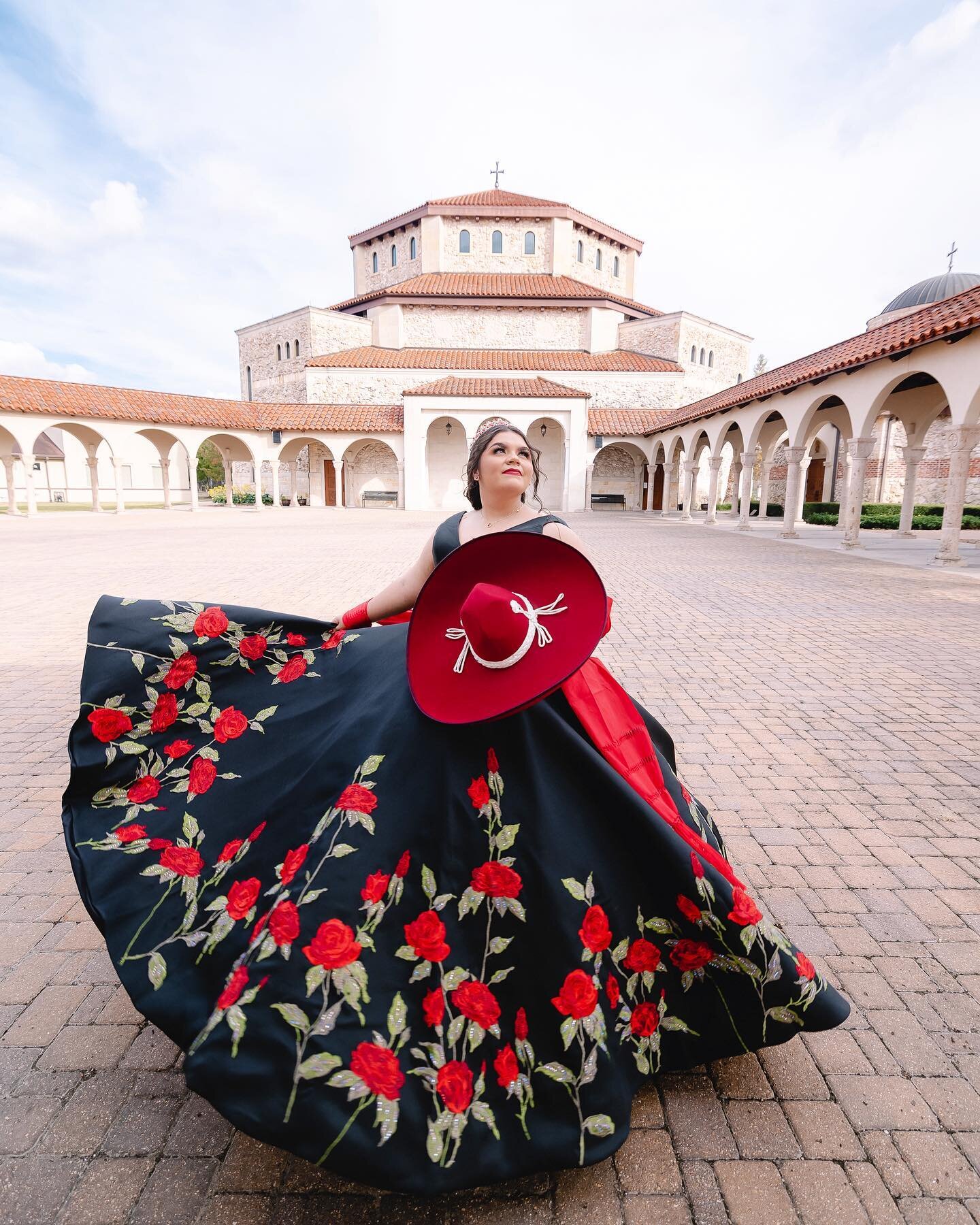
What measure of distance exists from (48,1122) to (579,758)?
1.54 meters

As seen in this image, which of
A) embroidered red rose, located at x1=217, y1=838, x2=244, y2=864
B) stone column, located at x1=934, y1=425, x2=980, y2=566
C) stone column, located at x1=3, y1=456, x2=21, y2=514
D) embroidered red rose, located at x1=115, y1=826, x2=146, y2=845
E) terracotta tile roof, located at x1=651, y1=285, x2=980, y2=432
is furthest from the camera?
stone column, located at x1=3, y1=456, x2=21, y2=514

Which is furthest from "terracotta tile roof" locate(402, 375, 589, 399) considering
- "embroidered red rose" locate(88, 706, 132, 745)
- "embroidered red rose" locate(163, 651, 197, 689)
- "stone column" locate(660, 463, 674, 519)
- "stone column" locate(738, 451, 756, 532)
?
"embroidered red rose" locate(88, 706, 132, 745)

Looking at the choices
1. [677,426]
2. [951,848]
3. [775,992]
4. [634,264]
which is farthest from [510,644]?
[634,264]

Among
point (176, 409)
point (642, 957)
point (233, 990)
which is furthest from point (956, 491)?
point (176, 409)

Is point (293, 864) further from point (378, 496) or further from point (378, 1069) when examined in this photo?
point (378, 496)

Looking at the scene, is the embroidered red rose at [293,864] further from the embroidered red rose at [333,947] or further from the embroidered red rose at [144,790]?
the embroidered red rose at [144,790]

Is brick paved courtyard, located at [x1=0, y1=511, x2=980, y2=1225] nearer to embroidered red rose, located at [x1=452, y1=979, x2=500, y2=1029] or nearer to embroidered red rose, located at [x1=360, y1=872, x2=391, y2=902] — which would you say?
embroidered red rose, located at [x1=452, y1=979, x2=500, y2=1029]

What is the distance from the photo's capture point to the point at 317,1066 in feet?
4.32

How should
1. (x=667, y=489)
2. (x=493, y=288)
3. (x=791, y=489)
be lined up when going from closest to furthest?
(x=791, y=489), (x=667, y=489), (x=493, y=288)

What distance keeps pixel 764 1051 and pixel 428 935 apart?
43.8 inches

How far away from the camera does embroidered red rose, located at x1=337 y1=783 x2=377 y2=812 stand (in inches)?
62.4

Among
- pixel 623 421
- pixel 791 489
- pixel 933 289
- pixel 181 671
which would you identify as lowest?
pixel 181 671

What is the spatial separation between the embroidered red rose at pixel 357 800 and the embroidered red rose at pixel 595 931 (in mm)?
571

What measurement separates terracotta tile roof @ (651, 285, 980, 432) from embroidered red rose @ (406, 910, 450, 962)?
13.1 metres
